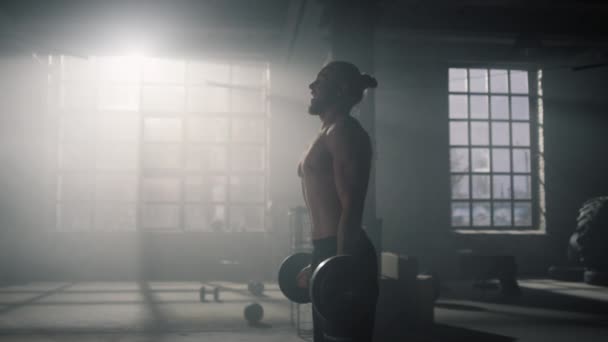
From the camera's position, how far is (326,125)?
193 cm

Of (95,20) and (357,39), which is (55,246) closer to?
(95,20)

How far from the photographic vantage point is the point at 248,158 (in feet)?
32.0

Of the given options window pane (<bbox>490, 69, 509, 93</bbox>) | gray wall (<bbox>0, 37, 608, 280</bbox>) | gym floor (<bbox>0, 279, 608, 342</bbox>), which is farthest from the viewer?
window pane (<bbox>490, 69, 509, 93</bbox>)

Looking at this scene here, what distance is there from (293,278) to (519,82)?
9.12 m

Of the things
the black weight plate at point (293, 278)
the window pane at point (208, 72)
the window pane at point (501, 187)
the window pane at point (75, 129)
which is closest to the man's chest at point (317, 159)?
the black weight plate at point (293, 278)

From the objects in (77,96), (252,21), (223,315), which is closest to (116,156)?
(77,96)

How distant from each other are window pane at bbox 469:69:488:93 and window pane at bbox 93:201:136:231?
628cm

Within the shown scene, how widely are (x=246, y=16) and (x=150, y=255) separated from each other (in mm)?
4162

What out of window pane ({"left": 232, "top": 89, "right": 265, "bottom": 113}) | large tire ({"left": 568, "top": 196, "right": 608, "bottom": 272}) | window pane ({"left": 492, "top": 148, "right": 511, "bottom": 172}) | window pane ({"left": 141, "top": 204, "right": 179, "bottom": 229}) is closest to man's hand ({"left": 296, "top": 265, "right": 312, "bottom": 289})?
large tire ({"left": 568, "top": 196, "right": 608, "bottom": 272})

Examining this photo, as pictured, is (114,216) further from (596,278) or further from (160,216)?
(596,278)

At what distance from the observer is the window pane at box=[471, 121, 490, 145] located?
32.1 ft

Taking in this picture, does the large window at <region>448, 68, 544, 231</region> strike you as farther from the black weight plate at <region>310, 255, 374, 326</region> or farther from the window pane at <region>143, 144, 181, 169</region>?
the black weight plate at <region>310, 255, 374, 326</region>

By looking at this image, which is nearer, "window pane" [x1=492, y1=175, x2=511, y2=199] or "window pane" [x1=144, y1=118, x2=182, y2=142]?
"window pane" [x1=144, y1=118, x2=182, y2=142]

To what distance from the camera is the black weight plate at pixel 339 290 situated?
1717 millimetres
